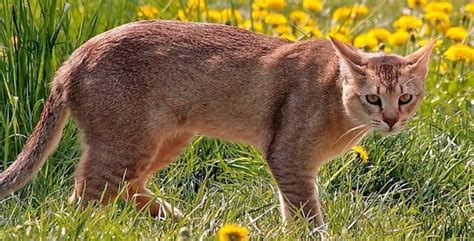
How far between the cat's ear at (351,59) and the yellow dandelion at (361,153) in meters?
0.56

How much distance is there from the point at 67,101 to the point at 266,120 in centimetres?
88

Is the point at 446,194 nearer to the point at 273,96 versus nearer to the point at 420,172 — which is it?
the point at 420,172

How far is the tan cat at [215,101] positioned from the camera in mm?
5176

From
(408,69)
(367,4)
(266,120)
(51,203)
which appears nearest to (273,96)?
(266,120)

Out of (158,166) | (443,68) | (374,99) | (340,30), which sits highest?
(374,99)

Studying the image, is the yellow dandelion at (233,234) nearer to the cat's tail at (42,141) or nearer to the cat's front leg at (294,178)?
the cat's front leg at (294,178)

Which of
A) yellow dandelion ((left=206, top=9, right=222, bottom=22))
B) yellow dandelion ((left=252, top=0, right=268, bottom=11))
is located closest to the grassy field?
yellow dandelion ((left=206, top=9, right=222, bottom=22))

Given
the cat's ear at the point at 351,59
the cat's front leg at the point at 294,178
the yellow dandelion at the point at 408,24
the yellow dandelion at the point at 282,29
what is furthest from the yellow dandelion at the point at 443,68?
the cat's front leg at the point at 294,178

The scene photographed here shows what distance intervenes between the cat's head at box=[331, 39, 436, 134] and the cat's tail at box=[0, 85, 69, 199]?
3.98ft

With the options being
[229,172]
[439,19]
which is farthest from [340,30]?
[229,172]

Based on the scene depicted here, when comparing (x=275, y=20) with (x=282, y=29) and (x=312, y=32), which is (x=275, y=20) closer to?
(x=282, y=29)

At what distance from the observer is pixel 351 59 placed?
522 cm

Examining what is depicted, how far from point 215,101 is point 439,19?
2.21 metres

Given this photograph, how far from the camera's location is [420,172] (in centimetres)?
577
